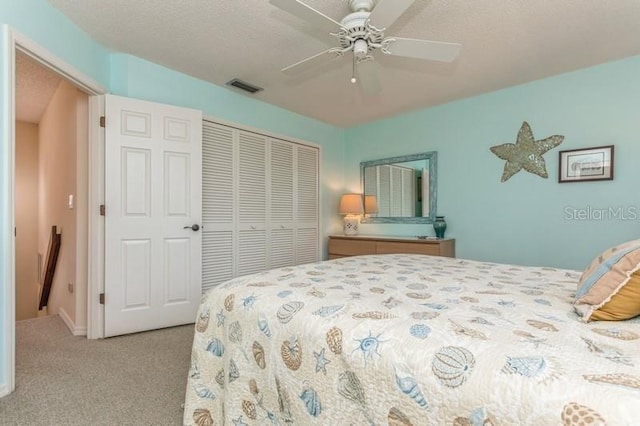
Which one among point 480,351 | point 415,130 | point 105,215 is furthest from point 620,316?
point 415,130

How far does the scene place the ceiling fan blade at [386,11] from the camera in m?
1.57

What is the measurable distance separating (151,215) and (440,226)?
2929 mm

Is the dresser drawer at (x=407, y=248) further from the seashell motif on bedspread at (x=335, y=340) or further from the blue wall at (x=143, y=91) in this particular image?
the seashell motif on bedspread at (x=335, y=340)

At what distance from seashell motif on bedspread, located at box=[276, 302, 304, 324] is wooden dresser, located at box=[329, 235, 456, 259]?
256 centimetres

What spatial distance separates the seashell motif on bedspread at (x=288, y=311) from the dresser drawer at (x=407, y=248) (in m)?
2.56

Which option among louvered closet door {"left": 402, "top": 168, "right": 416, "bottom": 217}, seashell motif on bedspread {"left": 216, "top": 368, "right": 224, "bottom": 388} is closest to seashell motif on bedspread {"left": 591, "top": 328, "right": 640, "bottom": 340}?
seashell motif on bedspread {"left": 216, "top": 368, "right": 224, "bottom": 388}

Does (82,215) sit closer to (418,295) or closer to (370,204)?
(418,295)

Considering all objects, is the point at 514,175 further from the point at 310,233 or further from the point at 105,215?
the point at 105,215

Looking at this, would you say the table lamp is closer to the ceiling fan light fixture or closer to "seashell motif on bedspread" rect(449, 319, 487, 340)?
the ceiling fan light fixture

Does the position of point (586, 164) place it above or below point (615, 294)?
above

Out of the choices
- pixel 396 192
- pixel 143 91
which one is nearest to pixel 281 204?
pixel 396 192

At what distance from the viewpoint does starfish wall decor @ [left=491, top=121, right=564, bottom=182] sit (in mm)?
3086

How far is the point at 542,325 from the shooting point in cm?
89

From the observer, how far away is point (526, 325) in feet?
2.91
